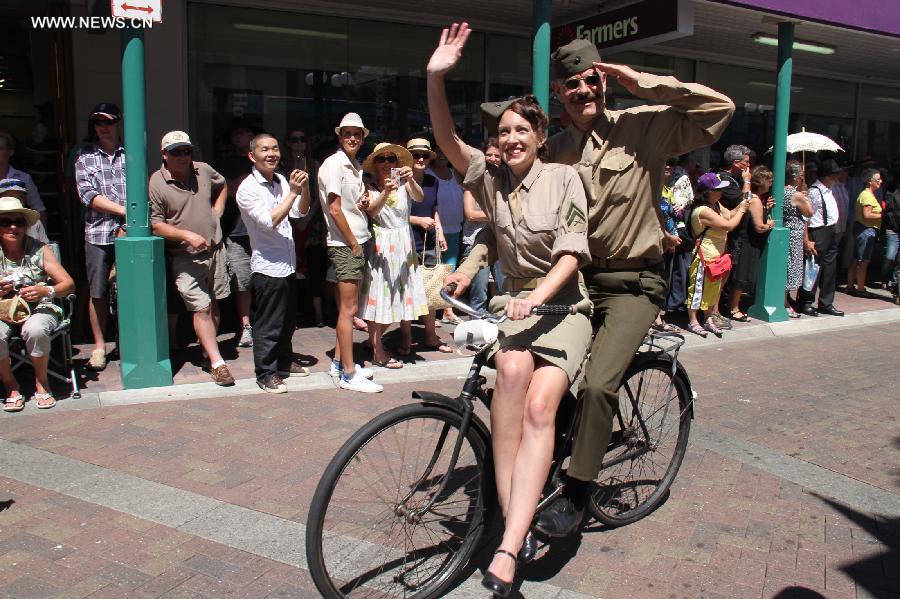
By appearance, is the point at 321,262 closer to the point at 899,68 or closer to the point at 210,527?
the point at 210,527

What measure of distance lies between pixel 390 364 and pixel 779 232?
520cm

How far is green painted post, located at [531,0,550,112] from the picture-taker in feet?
25.1

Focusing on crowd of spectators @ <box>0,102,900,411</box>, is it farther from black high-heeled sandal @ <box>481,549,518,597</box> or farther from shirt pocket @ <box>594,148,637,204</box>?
black high-heeled sandal @ <box>481,549,518,597</box>

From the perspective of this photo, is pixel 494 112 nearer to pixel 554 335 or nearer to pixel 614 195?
pixel 614 195

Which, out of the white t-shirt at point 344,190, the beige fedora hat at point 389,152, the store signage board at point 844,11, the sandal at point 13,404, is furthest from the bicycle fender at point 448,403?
the store signage board at point 844,11

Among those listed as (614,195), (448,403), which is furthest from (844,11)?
(448,403)

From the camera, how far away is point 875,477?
4.79 metres

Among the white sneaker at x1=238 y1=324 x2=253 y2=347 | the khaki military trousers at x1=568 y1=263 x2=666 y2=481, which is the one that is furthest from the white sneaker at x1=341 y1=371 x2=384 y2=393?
the khaki military trousers at x1=568 y1=263 x2=666 y2=481

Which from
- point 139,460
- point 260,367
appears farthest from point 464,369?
point 139,460

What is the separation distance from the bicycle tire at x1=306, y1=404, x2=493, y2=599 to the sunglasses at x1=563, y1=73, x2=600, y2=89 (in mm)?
1585

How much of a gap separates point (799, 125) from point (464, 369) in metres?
10.0

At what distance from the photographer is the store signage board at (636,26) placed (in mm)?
7734

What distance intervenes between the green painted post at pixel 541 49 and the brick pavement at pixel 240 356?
2.56m

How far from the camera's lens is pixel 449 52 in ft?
10.8
